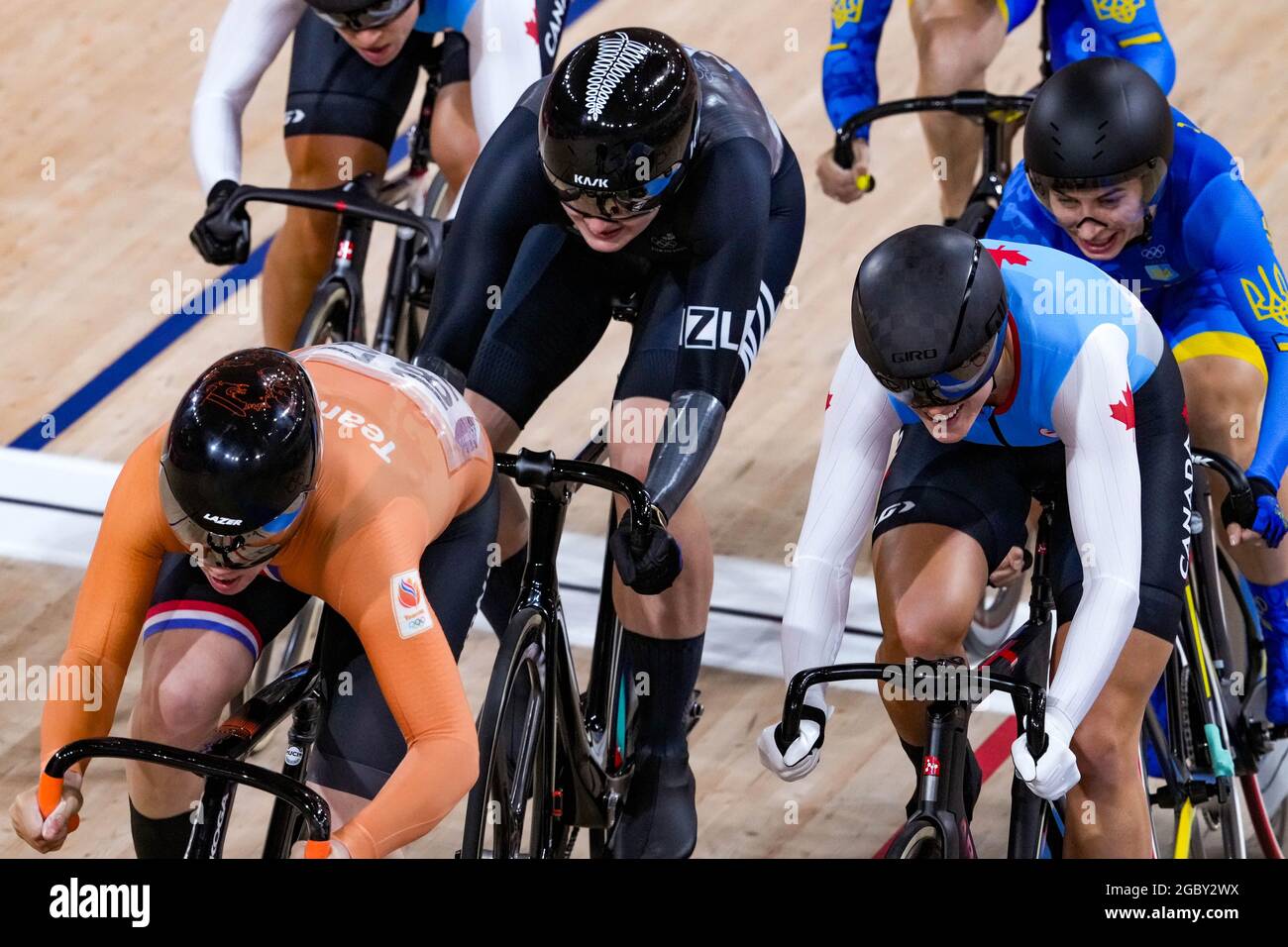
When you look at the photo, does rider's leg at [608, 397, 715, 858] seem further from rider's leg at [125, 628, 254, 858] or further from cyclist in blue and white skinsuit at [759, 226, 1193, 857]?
rider's leg at [125, 628, 254, 858]

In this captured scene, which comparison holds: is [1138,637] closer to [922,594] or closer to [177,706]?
[922,594]

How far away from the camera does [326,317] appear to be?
4242 mm

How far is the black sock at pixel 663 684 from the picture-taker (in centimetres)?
361

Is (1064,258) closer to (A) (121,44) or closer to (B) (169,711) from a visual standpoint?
(B) (169,711)

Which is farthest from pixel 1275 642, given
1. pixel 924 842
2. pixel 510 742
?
pixel 510 742

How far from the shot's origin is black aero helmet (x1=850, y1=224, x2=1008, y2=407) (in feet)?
9.35

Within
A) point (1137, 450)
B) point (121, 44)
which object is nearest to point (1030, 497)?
point (1137, 450)

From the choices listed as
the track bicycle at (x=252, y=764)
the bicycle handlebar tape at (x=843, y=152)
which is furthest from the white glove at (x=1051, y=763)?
the bicycle handlebar tape at (x=843, y=152)

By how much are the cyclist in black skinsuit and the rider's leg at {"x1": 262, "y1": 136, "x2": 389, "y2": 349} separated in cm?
99

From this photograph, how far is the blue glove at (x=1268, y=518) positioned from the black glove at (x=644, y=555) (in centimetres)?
105

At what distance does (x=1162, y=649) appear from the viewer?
3240 mm

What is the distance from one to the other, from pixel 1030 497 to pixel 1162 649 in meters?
0.33
